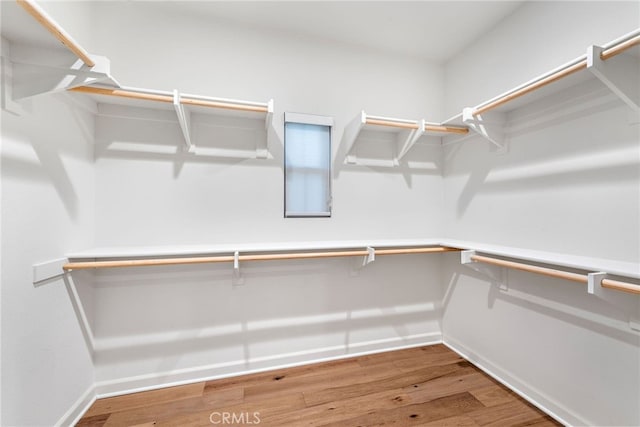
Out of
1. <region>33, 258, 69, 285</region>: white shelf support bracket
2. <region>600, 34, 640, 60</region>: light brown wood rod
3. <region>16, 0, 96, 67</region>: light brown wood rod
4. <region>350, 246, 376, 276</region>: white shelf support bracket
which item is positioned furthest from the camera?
<region>350, 246, 376, 276</region>: white shelf support bracket

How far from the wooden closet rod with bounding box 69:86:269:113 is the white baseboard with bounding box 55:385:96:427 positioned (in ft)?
5.46

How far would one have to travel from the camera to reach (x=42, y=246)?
1.27 m

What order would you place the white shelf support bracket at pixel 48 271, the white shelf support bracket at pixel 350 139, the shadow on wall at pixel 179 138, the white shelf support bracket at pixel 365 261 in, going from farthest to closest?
the white shelf support bracket at pixel 350 139, the white shelf support bracket at pixel 365 261, the shadow on wall at pixel 179 138, the white shelf support bracket at pixel 48 271

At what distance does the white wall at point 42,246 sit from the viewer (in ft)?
3.61

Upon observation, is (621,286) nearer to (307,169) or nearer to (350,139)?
(350,139)

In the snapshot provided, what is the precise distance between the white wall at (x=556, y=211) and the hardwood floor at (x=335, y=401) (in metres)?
0.28

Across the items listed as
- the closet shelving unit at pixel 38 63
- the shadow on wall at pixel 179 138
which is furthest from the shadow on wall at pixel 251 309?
the closet shelving unit at pixel 38 63

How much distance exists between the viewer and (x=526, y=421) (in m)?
1.45

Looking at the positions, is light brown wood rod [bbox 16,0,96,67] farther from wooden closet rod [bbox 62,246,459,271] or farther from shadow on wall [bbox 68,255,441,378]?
shadow on wall [bbox 68,255,441,378]

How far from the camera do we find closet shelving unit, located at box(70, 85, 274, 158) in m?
1.45

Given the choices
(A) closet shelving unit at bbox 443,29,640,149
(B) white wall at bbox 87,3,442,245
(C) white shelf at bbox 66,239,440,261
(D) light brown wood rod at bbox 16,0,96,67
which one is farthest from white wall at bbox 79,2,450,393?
(A) closet shelving unit at bbox 443,29,640,149

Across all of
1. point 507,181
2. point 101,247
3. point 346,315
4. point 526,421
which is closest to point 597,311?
point 526,421

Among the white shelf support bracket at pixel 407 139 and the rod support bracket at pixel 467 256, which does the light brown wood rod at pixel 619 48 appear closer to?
the white shelf support bracket at pixel 407 139

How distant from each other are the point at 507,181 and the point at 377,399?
1628mm
